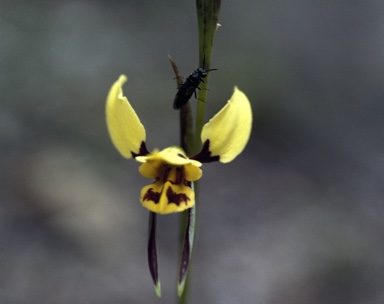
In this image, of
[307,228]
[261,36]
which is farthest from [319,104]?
[307,228]

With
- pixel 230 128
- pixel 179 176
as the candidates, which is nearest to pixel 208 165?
pixel 179 176

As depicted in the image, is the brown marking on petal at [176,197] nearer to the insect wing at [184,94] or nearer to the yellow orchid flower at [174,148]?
the yellow orchid flower at [174,148]

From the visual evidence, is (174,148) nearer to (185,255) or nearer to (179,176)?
(179,176)

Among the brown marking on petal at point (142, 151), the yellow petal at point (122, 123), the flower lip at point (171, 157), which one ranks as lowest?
the brown marking on petal at point (142, 151)

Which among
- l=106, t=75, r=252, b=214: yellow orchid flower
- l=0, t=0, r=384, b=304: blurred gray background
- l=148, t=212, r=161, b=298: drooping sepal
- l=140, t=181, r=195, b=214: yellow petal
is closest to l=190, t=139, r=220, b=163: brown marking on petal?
l=106, t=75, r=252, b=214: yellow orchid flower

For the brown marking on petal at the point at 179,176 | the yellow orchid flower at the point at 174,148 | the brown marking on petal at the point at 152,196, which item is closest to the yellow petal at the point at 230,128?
the yellow orchid flower at the point at 174,148

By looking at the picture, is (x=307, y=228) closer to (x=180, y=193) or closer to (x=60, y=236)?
(x=60, y=236)
